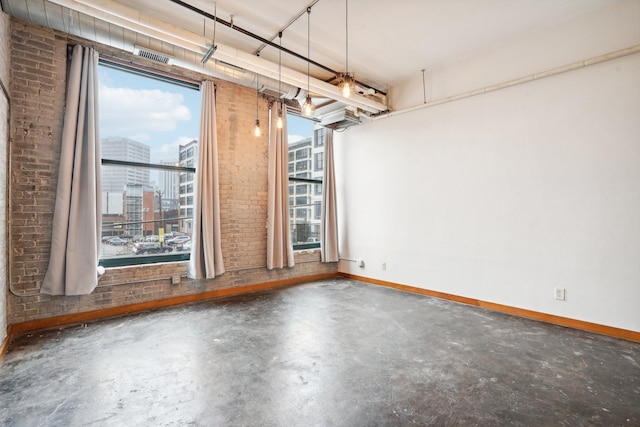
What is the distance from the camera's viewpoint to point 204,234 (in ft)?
14.4

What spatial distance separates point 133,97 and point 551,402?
216 inches

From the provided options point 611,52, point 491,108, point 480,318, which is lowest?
point 480,318

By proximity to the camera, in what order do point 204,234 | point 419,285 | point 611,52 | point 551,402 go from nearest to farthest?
1. point 551,402
2. point 611,52
3. point 204,234
4. point 419,285

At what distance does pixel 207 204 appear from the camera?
4.43 meters

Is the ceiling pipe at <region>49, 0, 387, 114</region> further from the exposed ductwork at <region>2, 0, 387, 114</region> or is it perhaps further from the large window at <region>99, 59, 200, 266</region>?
the large window at <region>99, 59, 200, 266</region>

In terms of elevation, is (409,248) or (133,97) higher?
(133,97)

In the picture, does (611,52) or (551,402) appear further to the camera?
(611,52)

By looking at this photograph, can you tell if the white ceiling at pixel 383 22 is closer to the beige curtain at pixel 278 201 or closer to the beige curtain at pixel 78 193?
the beige curtain at pixel 78 193

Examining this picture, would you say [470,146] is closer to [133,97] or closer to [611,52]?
[611,52]

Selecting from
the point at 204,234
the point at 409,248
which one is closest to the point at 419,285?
the point at 409,248

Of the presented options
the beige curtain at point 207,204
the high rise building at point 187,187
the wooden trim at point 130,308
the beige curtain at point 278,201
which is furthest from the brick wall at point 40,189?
the beige curtain at point 278,201

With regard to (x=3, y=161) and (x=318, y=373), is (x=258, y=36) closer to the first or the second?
(x=3, y=161)

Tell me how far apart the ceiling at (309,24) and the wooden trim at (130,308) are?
3.21m

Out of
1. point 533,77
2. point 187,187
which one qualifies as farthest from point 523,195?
point 187,187
